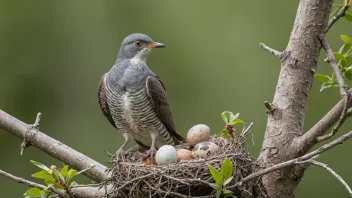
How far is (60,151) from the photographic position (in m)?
3.94

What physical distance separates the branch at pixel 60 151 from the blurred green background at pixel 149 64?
2.73 metres

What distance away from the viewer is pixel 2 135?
25.7 feet

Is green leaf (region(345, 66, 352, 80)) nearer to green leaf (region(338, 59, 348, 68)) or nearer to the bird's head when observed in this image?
green leaf (region(338, 59, 348, 68))

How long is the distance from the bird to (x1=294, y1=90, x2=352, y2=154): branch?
2.96 feet

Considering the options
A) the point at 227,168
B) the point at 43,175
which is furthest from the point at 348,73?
the point at 43,175

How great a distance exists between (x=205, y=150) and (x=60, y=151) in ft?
2.14

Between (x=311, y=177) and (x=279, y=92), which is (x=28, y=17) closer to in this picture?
(x=311, y=177)

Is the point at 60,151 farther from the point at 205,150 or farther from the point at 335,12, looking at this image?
the point at 335,12

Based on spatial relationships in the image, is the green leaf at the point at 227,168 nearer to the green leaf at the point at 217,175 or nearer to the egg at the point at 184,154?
the green leaf at the point at 217,175

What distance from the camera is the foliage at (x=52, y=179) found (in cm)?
351

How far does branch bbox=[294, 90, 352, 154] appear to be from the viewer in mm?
3428

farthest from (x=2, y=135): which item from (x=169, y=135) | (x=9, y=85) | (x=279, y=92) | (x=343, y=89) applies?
(x=343, y=89)

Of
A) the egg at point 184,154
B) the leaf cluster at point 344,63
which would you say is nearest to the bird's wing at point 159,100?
the egg at point 184,154

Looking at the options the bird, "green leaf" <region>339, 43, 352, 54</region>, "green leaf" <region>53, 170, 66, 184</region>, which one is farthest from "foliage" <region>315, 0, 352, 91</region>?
"green leaf" <region>53, 170, 66, 184</region>
